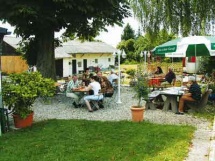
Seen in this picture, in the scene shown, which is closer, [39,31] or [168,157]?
[168,157]

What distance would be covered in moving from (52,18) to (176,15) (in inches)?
578

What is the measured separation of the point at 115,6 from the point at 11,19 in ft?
17.4

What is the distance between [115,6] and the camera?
17.6 m

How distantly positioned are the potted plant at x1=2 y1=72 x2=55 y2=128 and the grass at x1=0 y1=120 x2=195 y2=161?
54 cm

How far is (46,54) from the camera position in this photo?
62.3 feet

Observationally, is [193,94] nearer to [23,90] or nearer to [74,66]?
[23,90]

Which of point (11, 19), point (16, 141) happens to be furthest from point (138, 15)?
point (16, 141)

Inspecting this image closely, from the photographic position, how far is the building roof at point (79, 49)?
40075 millimetres

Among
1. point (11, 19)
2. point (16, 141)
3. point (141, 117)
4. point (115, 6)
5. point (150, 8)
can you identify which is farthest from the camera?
point (150, 8)

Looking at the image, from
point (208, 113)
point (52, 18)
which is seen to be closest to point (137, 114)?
point (208, 113)

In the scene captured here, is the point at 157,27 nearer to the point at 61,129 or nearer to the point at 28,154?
the point at 61,129

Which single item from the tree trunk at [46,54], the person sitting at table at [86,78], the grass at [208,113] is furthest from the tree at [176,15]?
the grass at [208,113]

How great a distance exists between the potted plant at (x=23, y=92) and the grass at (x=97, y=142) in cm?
54

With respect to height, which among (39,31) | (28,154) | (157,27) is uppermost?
(157,27)
